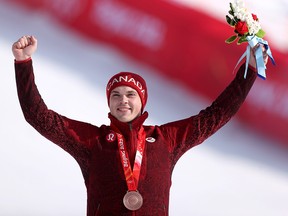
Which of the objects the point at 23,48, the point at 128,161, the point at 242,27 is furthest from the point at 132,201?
the point at 242,27

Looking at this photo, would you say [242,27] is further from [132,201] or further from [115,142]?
[132,201]

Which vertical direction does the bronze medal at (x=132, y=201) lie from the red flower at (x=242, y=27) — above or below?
below

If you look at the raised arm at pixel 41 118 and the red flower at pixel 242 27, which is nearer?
the raised arm at pixel 41 118

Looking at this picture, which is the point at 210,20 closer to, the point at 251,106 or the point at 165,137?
the point at 251,106

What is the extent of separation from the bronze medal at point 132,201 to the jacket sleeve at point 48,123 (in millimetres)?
277

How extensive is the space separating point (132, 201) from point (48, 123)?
1.56ft

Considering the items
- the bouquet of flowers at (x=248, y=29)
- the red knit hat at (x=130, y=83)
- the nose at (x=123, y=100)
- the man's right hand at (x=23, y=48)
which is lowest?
the nose at (x=123, y=100)

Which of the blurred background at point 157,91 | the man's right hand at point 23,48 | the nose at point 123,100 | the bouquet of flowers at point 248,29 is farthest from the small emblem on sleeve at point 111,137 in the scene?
the blurred background at point 157,91

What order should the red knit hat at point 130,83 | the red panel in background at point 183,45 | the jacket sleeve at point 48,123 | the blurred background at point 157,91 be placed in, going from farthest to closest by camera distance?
1. the red panel in background at point 183,45
2. the blurred background at point 157,91
3. the red knit hat at point 130,83
4. the jacket sleeve at point 48,123

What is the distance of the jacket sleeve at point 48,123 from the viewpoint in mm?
2818

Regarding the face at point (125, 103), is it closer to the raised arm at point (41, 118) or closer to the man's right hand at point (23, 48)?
the raised arm at point (41, 118)

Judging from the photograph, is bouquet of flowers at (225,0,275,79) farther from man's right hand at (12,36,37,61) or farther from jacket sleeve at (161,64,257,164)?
man's right hand at (12,36,37,61)

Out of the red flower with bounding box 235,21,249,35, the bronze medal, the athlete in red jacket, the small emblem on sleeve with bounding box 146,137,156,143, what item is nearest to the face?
the athlete in red jacket

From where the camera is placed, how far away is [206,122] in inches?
118
